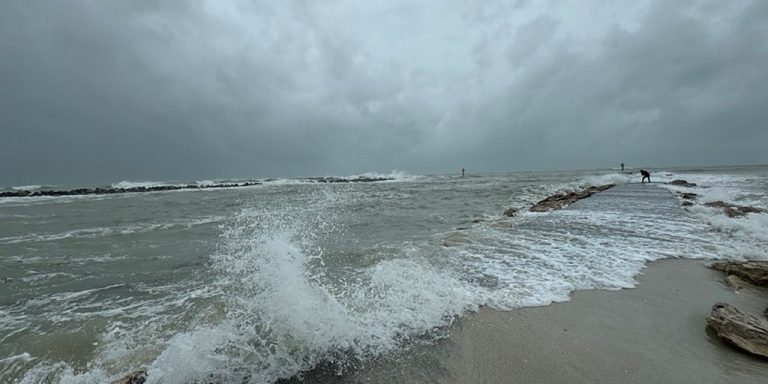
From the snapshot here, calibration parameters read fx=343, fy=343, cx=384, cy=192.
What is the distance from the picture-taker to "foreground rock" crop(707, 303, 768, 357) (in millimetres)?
3635

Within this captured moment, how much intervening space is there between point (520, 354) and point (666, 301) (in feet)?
10.2

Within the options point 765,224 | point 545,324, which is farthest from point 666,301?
point 765,224

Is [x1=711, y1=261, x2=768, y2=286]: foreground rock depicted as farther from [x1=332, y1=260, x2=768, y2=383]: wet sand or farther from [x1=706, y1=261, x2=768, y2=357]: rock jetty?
[x1=706, y1=261, x2=768, y2=357]: rock jetty

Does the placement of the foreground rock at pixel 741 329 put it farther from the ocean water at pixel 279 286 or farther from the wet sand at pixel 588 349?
the ocean water at pixel 279 286

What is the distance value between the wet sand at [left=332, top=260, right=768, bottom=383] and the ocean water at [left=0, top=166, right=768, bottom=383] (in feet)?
1.01

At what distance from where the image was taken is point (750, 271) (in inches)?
239

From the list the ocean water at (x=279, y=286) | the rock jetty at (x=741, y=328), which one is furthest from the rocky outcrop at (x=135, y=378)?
the rock jetty at (x=741, y=328)

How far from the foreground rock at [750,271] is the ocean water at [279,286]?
120 cm

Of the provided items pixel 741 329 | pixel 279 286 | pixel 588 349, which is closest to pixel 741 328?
pixel 741 329

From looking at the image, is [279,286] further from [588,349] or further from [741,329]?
[741,329]

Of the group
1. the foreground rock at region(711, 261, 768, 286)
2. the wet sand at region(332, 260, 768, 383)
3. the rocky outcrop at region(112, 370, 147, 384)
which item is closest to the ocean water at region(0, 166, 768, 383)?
the rocky outcrop at region(112, 370, 147, 384)

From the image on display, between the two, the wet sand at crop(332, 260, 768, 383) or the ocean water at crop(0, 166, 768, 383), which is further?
the ocean water at crop(0, 166, 768, 383)

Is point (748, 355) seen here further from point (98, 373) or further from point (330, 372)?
point (98, 373)

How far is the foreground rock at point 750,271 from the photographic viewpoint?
588 cm
